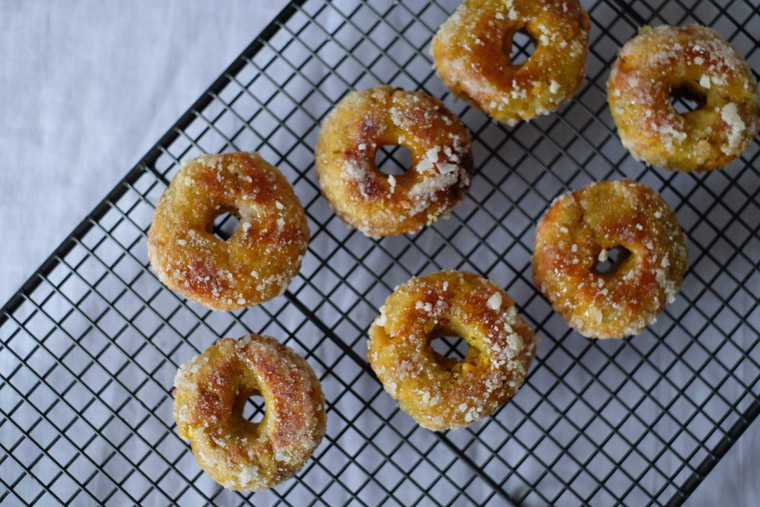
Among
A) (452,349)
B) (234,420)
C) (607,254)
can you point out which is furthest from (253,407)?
(607,254)

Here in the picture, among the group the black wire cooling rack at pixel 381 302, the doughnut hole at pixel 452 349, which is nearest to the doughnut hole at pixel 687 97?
the black wire cooling rack at pixel 381 302

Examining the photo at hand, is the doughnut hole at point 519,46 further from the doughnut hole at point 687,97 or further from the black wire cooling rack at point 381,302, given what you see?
the doughnut hole at point 687,97

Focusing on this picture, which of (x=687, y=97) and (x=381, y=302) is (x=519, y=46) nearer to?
(x=687, y=97)

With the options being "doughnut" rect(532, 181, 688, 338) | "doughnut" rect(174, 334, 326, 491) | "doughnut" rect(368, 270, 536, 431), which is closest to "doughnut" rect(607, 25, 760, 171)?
"doughnut" rect(532, 181, 688, 338)

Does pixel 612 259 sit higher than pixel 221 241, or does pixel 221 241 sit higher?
pixel 612 259

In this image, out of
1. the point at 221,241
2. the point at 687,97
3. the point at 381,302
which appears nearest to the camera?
the point at 221,241

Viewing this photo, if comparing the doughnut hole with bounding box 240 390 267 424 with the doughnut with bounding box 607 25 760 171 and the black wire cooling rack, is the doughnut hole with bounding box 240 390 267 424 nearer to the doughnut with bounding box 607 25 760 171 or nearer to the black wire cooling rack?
the black wire cooling rack

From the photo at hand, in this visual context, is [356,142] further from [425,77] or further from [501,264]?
[501,264]
